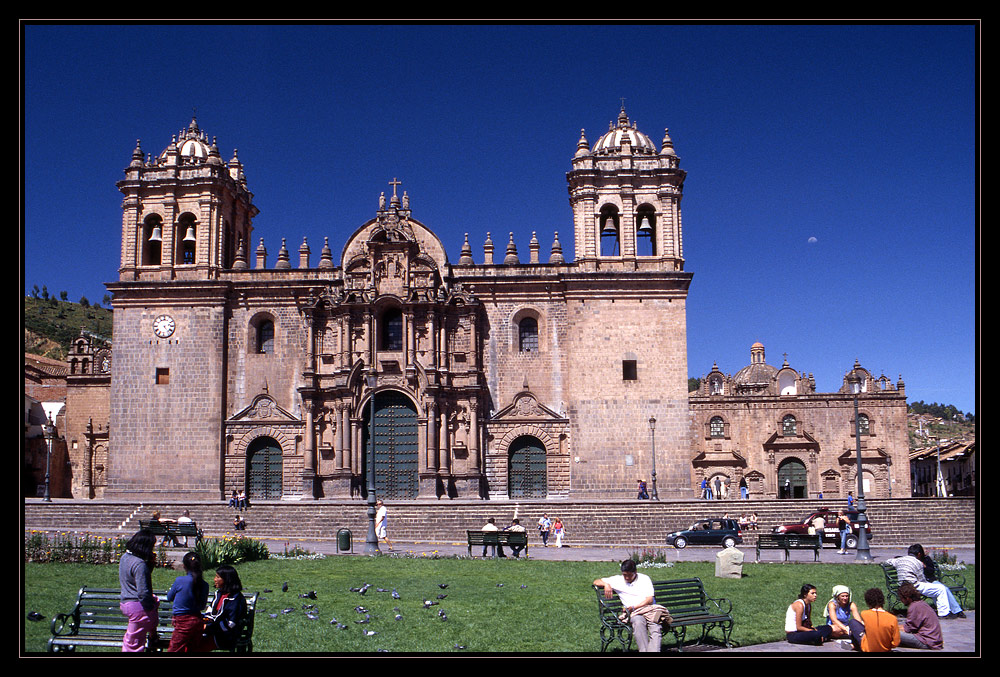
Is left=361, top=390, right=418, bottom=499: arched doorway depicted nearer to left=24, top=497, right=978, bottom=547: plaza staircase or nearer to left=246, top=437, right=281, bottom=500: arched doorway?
left=246, top=437, right=281, bottom=500: arched doorway

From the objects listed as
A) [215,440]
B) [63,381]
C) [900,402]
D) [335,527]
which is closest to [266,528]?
[335,527]

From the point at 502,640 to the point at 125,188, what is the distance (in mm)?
31154

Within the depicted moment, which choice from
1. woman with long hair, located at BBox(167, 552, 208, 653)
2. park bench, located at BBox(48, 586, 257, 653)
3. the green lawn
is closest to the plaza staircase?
the green lawn

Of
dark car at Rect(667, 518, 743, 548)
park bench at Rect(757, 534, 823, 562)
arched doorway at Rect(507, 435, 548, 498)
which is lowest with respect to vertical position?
dark car at Rect(667, 518, 743, 548)

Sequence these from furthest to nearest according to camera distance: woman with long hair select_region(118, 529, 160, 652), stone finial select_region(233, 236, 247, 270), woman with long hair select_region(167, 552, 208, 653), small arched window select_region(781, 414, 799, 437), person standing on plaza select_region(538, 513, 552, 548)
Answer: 1. small arched window select_region(781, 414, 799, 437)
2. stone finial select_region(233, 236, 247, 270)
3. person standing on plaza select_region(538, 513, 552, 548)
4. woman with long hair select_region(118, 529, 160, 652)
5. woman with long hair select_region(167, 552, 208, 653)

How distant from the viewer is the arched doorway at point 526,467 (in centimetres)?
3478

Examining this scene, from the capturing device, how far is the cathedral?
34.3 metres

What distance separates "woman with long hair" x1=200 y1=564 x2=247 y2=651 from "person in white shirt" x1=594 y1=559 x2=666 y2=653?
3.89m

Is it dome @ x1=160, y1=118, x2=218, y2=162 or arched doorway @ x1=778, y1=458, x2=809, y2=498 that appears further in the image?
arched doorway @ x1=778, y1=458, x2=809, y2=498

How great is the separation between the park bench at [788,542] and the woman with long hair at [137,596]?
14559 mm

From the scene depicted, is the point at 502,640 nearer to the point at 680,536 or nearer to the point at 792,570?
the point at 792,570

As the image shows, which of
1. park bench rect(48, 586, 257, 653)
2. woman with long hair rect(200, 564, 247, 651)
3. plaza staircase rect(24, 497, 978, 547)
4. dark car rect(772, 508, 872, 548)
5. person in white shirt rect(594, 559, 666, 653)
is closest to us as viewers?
woman with long hair rect(200, 564, 247, 651)

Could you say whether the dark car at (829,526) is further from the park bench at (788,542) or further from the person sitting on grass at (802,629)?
the person sitting on grass at (802,629)

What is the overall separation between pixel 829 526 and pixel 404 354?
52.6 feet
